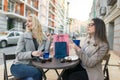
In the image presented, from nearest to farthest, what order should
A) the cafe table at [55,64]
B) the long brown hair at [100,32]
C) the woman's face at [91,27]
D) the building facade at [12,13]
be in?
the cafe table at [55,64]
the long brown hair at [100,32]
the woman's face at [91,27]
the building facade at [12,13]

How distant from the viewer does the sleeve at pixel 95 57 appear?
3.04 metres

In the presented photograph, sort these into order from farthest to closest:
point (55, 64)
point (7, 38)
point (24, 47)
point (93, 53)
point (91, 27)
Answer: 1. point (7, 38)
2. point (24, 47)
3. point (91, 27)
4. point (93, 53)
5. point (55, 64)

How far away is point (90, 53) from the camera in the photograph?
312 cm

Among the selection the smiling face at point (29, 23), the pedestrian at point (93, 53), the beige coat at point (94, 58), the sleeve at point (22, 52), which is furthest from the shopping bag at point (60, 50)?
the smiling face at point (29, 23)

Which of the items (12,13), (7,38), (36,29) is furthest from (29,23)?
(12,13)

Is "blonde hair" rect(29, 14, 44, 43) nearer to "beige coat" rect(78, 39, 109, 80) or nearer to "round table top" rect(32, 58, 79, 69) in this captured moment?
"round table top" rect(32, 58, 79, 69)

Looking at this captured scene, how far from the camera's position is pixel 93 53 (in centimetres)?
309

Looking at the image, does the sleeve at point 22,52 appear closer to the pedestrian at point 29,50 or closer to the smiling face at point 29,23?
the pedestrian at point 29,50

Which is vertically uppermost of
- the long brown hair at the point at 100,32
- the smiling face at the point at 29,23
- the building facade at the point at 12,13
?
the building facade at the point at 12,13

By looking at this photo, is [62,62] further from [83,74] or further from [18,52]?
[18,52]

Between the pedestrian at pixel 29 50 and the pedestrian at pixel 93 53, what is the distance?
52cm

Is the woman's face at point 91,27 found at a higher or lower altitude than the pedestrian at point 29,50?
higher

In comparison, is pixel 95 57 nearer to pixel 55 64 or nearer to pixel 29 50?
pixel 55 64

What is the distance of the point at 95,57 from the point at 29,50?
98 cm
